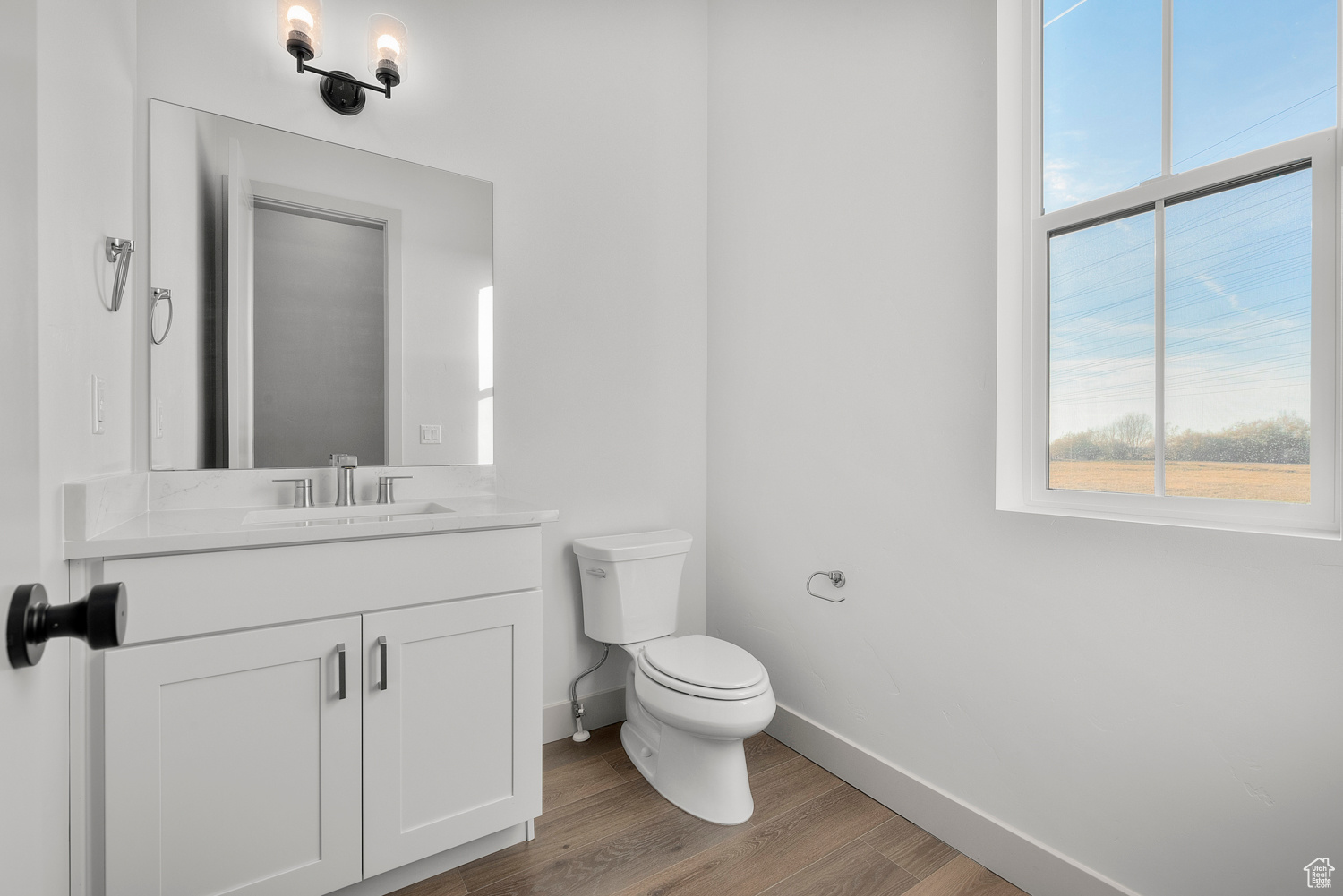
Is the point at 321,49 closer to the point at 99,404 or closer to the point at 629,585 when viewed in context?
the point at 99,404

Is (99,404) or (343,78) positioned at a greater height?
(343,78)

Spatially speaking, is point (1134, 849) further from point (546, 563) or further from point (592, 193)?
point (592, 193)

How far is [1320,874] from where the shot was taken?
1.03 m

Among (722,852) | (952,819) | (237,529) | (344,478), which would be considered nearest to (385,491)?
(344,478)

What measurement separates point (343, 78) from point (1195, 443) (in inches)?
87.0

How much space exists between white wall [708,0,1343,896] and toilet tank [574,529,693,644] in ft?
1.09

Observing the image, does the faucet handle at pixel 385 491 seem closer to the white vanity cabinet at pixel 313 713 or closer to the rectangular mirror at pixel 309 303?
the rectangular mirror at pixel 309 303

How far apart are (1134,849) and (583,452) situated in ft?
5.75

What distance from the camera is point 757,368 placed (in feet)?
7.32

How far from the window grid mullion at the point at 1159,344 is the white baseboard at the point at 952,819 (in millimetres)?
837

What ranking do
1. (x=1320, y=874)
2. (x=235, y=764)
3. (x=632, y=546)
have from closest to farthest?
1. (x=1320, y=874)
2. (x=235, y=764)
3. (x=632, y=546)

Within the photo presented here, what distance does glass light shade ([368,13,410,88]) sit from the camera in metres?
1.71

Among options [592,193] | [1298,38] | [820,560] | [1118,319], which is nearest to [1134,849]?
[820,560]

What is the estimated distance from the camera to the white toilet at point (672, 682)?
5.34 ft
